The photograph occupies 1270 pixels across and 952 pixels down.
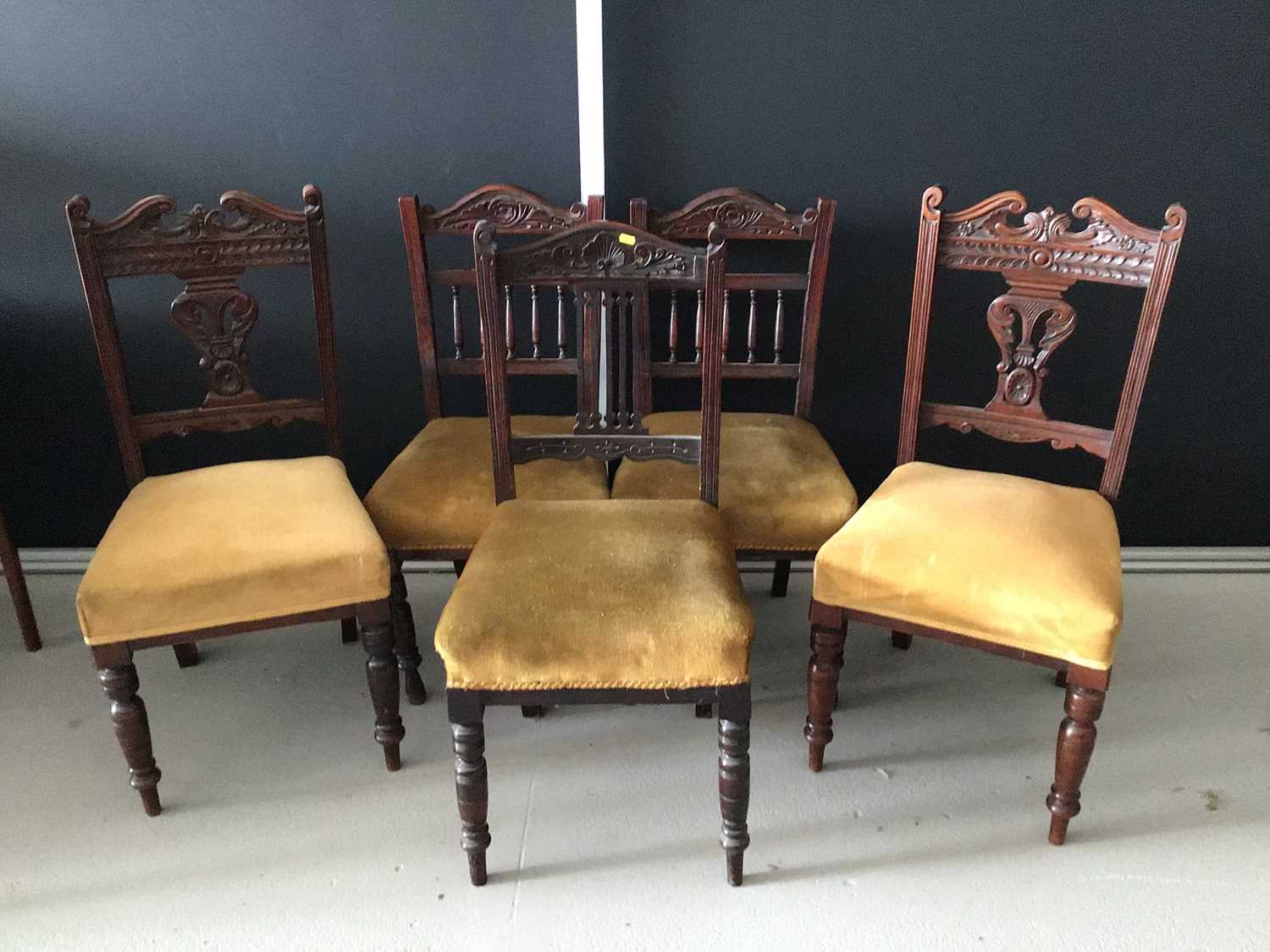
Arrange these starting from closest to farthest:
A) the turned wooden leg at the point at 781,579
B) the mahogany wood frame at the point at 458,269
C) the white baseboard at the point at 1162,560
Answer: the mahogany wood frame at the point at 458,269, the turned wooden leg at the point at 781,579, the white baseboard at the point at 1162,560

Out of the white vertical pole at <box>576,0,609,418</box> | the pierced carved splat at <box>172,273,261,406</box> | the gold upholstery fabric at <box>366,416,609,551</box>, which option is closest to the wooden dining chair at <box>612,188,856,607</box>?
the gold upholstery fabric at <box>366,416,609,551</box>

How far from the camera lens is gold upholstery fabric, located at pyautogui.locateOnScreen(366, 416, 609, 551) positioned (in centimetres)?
171

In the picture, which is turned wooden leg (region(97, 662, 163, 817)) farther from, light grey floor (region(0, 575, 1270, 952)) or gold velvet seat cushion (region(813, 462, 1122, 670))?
gold velvet seat cushion (region(813, 462, 1122, 670))

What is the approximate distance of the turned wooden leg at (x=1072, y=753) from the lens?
142 centimetres

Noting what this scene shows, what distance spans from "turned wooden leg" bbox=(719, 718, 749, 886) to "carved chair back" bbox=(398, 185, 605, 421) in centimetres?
93

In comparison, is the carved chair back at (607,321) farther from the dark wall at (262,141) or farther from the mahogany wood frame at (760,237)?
the dark wall at (262,141)

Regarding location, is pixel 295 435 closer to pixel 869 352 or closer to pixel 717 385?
pixel 717 385

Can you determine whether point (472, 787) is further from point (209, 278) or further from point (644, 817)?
point (209, 278)

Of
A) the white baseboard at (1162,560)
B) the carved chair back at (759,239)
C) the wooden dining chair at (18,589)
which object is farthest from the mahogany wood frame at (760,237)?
the wooden dining chair at (18,589)

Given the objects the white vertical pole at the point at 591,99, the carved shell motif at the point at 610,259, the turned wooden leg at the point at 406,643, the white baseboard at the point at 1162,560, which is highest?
the white vertical pole at the point at 591,99

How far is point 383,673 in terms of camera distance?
5.24ft

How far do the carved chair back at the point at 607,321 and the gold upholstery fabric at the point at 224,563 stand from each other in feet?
0.98

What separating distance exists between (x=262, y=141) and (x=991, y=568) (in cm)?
179

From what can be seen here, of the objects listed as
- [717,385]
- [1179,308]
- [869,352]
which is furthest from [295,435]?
[1179,308]
